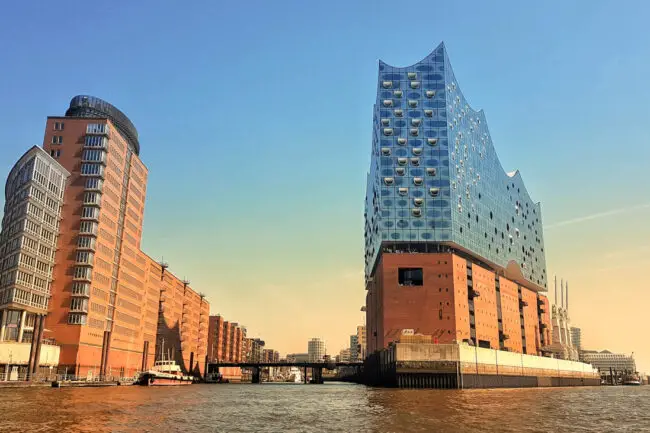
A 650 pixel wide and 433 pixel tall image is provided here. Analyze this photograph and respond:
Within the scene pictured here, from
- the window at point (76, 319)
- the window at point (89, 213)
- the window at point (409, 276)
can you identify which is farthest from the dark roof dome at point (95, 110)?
the window at point (409, 276)

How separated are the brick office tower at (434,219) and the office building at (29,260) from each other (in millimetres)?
77996

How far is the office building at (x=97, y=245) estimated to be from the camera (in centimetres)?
11381

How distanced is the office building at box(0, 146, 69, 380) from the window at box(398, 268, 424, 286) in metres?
81.1

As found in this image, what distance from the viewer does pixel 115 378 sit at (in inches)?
4779

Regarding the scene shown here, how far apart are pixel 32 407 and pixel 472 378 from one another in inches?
3880

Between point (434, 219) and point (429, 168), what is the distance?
45.6ft

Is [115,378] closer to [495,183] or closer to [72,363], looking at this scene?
[72,363]

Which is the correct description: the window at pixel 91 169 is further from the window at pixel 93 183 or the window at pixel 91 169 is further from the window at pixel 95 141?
the window at pixel 95 141

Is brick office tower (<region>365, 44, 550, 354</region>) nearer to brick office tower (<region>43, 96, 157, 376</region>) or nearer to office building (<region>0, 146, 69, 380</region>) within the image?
brick office tower (<region>43, 96, 157, 376</region>)

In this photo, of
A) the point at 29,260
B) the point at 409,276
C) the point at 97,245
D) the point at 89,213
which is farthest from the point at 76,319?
the point at 409,276

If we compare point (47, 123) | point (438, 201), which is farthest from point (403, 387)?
point (47, 123)

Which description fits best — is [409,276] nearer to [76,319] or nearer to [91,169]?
[76,319]

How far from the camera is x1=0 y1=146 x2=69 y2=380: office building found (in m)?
101

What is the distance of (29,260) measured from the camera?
350 ft
